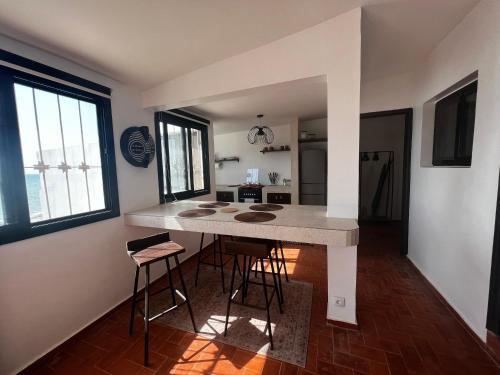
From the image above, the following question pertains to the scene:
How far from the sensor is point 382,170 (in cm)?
480

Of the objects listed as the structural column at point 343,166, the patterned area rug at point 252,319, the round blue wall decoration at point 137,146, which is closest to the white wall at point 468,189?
the structural column at point 343,166

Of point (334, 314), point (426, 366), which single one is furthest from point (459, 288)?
point (334, 314)

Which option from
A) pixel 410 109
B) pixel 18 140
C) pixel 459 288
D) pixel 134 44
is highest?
pixel 134 44

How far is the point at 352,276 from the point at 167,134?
2.81 meters

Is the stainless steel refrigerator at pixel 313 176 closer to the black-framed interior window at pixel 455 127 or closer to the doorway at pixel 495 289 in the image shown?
the black-framed interior window at pixel 455 127

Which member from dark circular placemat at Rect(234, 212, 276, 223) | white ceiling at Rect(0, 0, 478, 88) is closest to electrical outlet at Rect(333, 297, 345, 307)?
dark circular placemat at Rect(234, 212, 276, 223)

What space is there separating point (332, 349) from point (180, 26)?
2705mm

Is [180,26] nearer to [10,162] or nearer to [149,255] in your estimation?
[10,162]

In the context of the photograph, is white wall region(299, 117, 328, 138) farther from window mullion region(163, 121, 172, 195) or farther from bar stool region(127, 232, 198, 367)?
bar stool region(127, 232, 198, 367)

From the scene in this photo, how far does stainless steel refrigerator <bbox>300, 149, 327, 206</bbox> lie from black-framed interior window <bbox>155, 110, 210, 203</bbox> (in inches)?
82.9

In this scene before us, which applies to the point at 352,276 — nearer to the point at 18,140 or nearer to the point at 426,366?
the point at 426,366

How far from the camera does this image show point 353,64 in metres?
1.57

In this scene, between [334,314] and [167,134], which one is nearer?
[334,314]

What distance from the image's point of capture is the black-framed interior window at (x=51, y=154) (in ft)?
4.69
